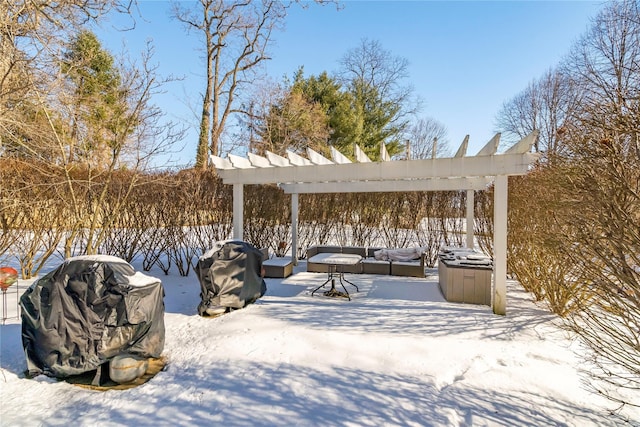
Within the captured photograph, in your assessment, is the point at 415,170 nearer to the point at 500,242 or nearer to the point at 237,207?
the point at 500,242

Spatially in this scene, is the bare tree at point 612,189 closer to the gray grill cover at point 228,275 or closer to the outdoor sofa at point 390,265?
the gray grill cover at point 228,275

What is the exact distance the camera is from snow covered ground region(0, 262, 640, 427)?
251cm

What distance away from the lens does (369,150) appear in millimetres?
16922

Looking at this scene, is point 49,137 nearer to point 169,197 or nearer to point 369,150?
point 169,197

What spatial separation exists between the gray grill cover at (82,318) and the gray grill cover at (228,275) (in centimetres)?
147

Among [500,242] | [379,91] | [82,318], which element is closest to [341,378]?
[82,318]

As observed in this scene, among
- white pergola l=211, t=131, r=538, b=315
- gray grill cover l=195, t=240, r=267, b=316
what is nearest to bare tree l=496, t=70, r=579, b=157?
white pergola l=211, t=131, r=538, b=315

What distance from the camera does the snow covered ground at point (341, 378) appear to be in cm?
251

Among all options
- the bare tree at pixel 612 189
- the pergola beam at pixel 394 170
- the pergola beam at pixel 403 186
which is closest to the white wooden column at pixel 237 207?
the pergola beam at pixel 394 170

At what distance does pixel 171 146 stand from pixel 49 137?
6.20ft

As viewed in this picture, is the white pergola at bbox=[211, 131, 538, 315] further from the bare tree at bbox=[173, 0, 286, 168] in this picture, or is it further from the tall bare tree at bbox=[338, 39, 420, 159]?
the tall bare tree at bbox=[338, 39, 420, 159]

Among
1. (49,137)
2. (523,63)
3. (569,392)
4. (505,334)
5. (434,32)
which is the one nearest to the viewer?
(569,392)

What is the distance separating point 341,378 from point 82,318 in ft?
8.35

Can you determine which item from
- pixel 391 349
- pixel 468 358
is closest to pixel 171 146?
pixel 391 349
